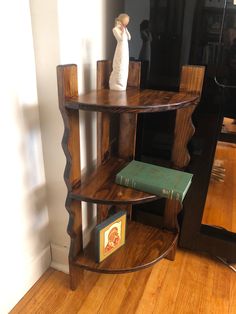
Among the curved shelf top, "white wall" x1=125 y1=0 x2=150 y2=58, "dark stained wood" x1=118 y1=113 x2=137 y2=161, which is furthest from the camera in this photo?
"dark stained wood" x1=118 y1=113 x2=137 y2=161

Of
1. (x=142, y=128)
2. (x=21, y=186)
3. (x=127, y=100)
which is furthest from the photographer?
(x=142, y=128)

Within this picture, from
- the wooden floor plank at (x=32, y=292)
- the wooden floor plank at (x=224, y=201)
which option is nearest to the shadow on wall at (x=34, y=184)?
the wooden floor plank at (x=32, y=292)

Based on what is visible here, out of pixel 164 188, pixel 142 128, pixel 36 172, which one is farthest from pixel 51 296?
pixel 142 128

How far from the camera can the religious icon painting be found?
1.04 meters

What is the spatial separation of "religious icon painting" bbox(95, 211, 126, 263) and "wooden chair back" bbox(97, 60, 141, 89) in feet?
1.80

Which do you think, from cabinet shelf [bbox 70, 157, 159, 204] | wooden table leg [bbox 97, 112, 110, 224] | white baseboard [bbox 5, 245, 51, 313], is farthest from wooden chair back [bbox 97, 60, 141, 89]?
white baseboard [bbox 5, 245, 51, 313]

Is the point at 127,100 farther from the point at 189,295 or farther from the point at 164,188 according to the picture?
the point at 189,295

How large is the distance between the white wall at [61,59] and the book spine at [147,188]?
235mm

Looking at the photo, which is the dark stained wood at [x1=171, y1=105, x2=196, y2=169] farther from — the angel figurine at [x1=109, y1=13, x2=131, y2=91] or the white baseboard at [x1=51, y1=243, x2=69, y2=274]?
the white baseboard at [x1=51, y1=243, x2=69, y2=274]

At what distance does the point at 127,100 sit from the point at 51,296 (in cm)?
88

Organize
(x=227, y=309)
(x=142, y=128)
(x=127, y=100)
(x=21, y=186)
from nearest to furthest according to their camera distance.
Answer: (x=127, y=100)
(x=21, y=186)
(x=227, y=309)
(x=142, y=128)

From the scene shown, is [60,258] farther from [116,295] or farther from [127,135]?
[127,135]

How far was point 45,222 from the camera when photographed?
118 centimetres

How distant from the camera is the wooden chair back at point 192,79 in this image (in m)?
A: 0.97
